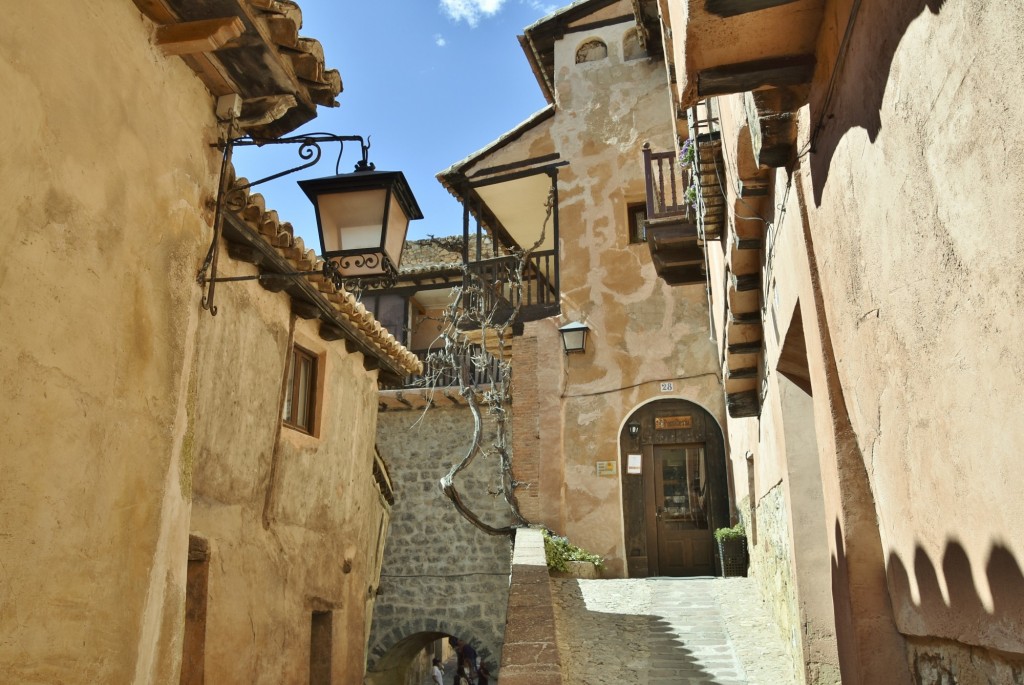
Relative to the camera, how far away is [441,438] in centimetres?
1700

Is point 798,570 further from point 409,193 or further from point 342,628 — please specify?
point 342,628

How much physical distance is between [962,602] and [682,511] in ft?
35.2

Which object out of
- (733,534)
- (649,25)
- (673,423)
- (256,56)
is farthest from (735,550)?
(649,25)

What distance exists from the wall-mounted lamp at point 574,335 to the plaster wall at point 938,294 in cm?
994

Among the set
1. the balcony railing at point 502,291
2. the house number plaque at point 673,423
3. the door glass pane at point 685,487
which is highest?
the balcony railing at point 502,291

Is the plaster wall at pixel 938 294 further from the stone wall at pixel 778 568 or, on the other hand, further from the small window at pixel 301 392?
the small window at pixel 301 392

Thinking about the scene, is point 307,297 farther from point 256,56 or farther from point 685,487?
point 685,487

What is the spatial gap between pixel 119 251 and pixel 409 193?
1.94 m

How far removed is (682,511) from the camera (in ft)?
42.4

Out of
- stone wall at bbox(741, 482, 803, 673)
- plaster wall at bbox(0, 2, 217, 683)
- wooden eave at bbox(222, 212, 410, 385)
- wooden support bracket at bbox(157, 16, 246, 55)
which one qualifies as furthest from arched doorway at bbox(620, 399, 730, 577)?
wooden support bracket at bbox(157, 16, 246, 55)

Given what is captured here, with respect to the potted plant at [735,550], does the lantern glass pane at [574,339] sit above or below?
above

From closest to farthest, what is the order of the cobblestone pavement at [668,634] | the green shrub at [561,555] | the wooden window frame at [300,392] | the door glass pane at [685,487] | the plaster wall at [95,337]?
the plaster wall at [95,337]
the cobblestone pavement at [668,634]
the wooden window frame at [300,392]
the green shrub at [561,555]
the door glass pane at [685,487]

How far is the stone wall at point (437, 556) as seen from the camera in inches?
620

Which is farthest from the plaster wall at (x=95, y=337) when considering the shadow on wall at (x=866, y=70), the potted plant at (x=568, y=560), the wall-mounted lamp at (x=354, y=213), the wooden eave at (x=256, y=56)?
the potted plant at (x=568, y=560)
